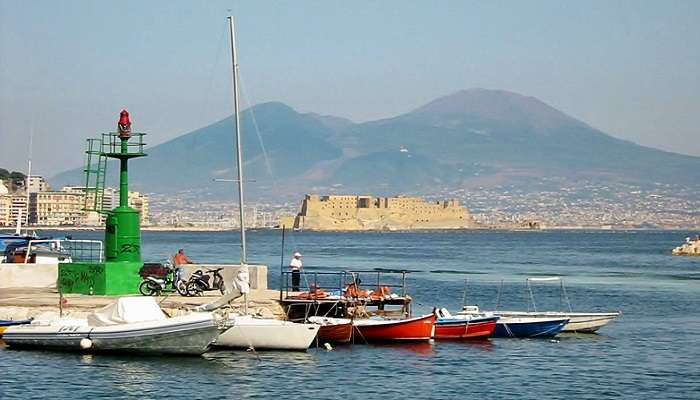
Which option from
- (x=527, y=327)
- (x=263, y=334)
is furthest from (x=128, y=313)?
(x=527, y=327)

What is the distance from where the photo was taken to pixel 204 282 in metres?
29.6

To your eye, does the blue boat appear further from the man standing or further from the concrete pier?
the concrete pier

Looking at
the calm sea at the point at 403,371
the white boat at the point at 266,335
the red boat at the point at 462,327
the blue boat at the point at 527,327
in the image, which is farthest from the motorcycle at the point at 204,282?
the blue boat at the point at 527,327

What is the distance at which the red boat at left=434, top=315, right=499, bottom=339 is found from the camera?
28359 millimetres

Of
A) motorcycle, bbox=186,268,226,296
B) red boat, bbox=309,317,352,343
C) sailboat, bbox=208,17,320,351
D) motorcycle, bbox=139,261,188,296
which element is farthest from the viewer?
motorcycle, bbox=186,268,226,296

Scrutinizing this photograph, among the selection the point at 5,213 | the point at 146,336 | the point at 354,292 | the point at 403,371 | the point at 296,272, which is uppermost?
the point at 5,213

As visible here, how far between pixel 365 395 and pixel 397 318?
769 centimetres

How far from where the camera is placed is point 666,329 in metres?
33.2

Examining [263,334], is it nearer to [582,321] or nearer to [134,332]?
[134,332]

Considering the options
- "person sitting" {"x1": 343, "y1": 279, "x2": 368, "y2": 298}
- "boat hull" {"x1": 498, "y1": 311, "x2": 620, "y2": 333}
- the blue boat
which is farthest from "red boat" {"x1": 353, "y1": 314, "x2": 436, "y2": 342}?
"boat hull" {"x1": 498, "y1": 311, "x2": 620, "y2": 333}

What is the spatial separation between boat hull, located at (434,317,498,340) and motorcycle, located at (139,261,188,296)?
19.7 ft

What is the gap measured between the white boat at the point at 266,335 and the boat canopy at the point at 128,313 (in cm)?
149

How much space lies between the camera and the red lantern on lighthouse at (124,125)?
3006 cm

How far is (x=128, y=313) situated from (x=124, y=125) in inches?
300
